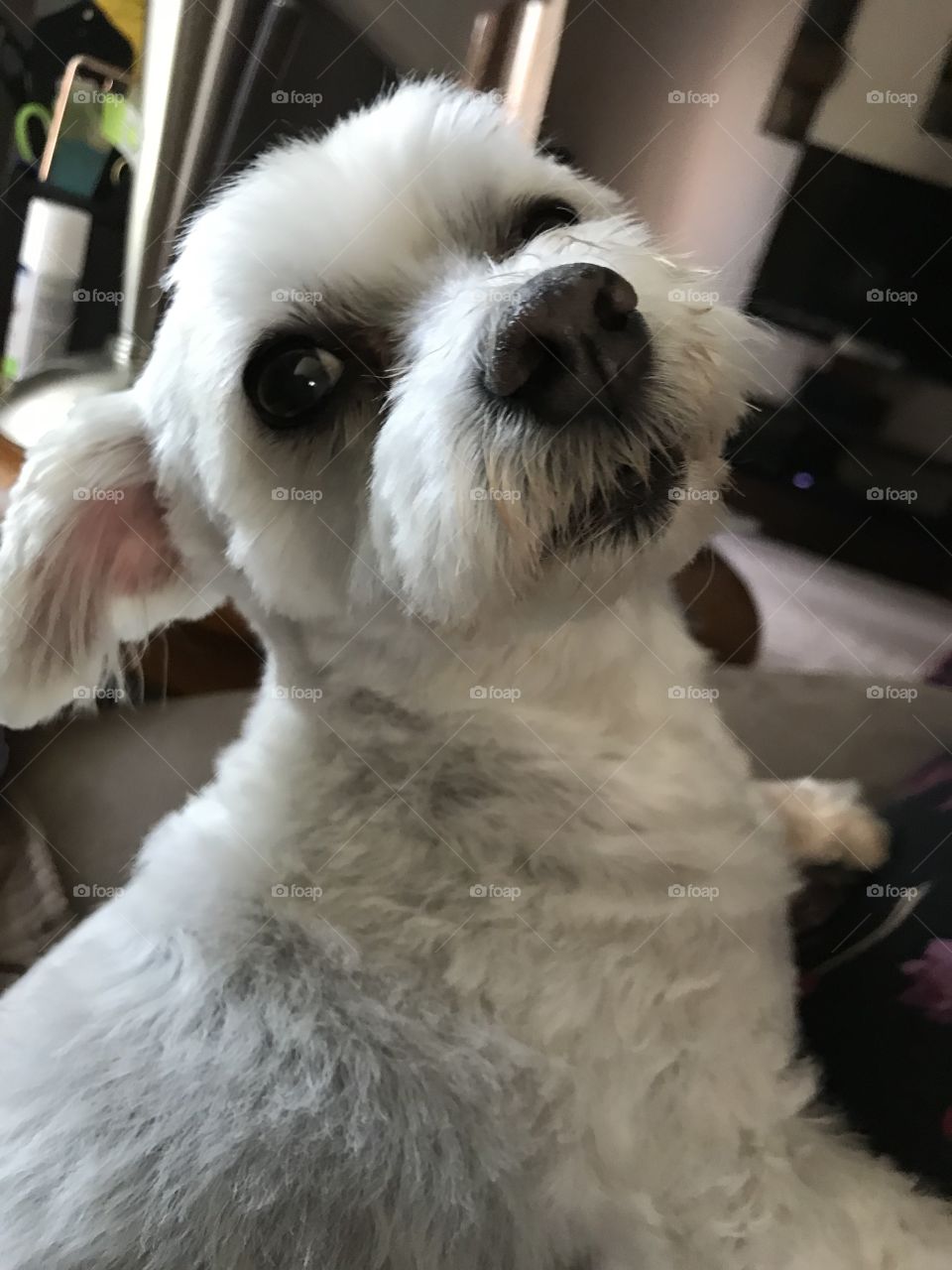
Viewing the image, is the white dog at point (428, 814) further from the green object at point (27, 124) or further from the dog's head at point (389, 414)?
the green object at point (27, 124)

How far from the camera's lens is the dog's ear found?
99cm

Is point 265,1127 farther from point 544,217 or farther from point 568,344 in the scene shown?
point 544,217

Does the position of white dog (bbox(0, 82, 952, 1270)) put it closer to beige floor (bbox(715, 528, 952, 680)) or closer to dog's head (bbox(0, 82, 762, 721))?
dog's head (bbox(0, 82, 762, 721))

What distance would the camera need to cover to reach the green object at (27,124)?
2.08 meters

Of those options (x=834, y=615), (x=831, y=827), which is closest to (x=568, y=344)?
(x=831, y=827)

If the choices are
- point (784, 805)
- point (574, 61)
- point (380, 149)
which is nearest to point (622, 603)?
point (784, 805)

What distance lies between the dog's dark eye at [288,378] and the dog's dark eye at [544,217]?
29 cm

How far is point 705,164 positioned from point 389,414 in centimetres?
A: 125

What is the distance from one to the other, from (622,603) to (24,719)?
669 mm

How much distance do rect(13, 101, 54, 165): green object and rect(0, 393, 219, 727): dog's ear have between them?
1.39 m

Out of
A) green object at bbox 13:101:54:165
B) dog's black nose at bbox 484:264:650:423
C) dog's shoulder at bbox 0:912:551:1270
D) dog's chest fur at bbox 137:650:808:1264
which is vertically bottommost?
dog's shoulder at bbox 0:912:551:1270

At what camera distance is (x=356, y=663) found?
3.23 ft

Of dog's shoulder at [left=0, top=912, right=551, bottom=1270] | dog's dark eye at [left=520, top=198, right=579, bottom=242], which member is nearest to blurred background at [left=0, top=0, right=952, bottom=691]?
dog's dark eye at [left=520, top=198, right=579, bottom=242]

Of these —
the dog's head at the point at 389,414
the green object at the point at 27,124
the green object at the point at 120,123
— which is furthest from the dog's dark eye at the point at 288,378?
the green object at the point at 27,124
